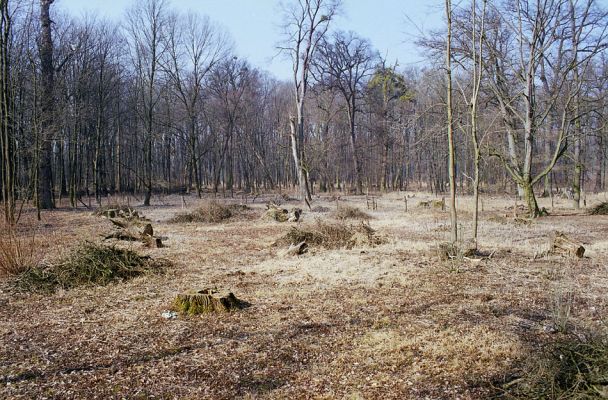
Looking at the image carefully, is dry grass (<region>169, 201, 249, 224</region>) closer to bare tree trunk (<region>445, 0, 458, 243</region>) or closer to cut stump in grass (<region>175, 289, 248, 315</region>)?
bare tree trunk (<region>445, 0, 458, 243</region>)

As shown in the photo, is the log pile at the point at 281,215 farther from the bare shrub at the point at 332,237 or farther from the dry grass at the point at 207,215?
the bare shrub at the point at 332,237

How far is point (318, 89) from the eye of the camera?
40.5m

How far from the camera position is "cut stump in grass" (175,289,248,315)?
662 cm

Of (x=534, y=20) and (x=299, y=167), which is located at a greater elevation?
(x=534, y=20)

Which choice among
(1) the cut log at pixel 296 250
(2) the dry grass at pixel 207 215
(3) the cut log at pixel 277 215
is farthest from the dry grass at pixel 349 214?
(1) the cut log at pixel 296 250

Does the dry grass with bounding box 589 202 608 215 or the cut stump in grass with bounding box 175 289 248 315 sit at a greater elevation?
the dry grass with bounding box 589 202 608 215

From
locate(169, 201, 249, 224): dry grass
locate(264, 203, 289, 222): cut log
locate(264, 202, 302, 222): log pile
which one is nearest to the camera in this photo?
locate(264, 202, 302, 222): log pile

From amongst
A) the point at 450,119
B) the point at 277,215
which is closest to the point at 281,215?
the point at 277,215

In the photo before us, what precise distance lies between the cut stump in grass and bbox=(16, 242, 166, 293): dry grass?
2.33 meters

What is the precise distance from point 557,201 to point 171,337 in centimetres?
2667

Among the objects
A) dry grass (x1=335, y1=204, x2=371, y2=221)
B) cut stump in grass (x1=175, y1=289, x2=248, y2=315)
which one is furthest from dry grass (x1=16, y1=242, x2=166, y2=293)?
dry grass (x1=335, y1=204, x2=371, y2=221)

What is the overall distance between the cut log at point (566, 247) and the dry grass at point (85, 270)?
872cm

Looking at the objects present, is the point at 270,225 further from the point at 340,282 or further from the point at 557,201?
the point at 557,201

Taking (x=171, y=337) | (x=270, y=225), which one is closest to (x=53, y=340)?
(x=171, y=337)
